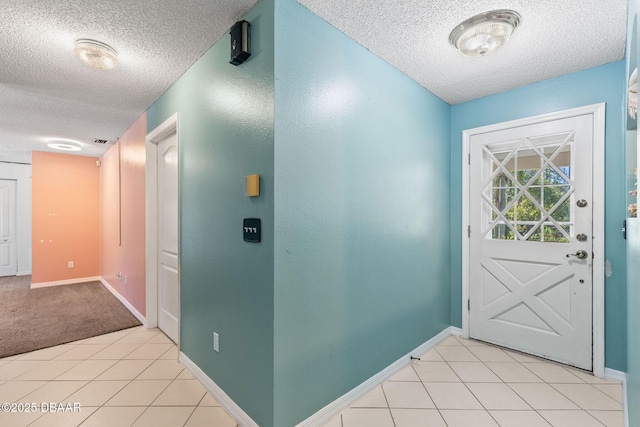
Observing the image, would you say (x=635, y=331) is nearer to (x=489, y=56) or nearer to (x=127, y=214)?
(x=489, y=56)

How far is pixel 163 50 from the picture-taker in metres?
2.04

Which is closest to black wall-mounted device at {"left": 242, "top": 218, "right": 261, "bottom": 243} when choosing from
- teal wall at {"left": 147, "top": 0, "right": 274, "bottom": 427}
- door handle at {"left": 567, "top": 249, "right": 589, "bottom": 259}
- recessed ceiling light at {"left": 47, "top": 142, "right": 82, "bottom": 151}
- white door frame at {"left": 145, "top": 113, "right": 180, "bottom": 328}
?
teal wall at {"left": 147, "top": 0, "right": 274, "bottom": 427}

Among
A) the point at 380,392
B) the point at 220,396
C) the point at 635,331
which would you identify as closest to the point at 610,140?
the point at 635,331

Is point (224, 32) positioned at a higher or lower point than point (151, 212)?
higher

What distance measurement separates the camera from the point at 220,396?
1888 mm

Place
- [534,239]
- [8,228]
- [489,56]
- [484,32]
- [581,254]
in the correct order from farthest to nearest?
[8,228] < [534,239] < [581,254] < [489,56] < [484,32]

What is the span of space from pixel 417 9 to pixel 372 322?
2.03m

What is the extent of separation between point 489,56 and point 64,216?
6.91m

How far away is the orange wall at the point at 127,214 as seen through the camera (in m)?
3.32

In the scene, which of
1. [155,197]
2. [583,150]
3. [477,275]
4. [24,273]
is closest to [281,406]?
[477,275]

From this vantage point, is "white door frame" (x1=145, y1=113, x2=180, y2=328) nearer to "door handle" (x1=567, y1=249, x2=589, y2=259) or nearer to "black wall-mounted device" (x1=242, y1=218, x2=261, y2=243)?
"black wall-mounted device" (x1=242, y1=218, x2=261, y2=243)

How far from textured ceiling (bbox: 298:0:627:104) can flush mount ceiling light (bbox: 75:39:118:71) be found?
143 centimetres

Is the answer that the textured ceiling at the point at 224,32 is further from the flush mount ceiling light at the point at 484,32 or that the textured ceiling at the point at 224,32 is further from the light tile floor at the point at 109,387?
the light tile floor at the point at 109,387

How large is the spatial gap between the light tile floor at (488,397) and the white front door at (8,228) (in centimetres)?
772
